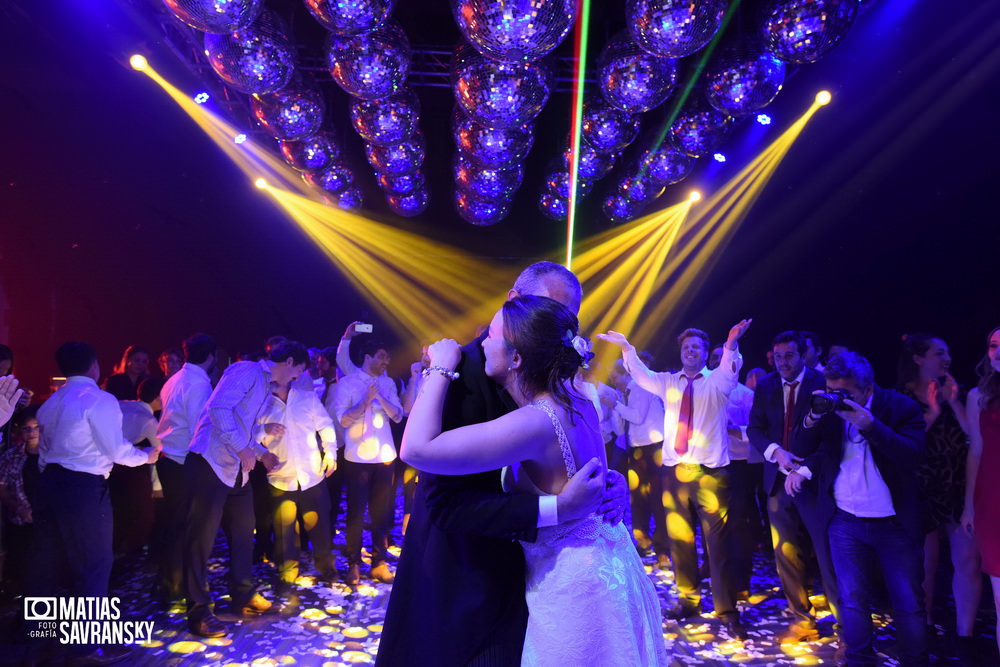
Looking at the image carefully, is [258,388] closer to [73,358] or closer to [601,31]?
[73,358]

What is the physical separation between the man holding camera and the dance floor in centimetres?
59

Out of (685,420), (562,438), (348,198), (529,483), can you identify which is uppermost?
(348,198)

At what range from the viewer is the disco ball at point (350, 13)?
129 inches

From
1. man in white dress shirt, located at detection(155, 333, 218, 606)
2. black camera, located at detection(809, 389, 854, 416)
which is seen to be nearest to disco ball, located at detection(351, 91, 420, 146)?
man in white dress shirt, located at detection(155, 333, 218, 606)

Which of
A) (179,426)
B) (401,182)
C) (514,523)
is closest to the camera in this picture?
(514,523)

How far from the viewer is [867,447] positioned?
125 inches

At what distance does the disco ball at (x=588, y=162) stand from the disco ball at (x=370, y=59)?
2120mm

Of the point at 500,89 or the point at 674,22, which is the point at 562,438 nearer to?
the point at 674,22

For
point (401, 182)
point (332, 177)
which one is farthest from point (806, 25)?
point (332, 177)

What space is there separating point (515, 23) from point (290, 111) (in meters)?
2.27

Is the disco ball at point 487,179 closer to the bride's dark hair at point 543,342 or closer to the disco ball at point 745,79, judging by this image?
the disco ball at point 745,79

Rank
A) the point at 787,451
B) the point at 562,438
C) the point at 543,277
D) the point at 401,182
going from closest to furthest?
the point at 562,438 < the point at 543,277 < the point at 787,451 < the point at 401,182

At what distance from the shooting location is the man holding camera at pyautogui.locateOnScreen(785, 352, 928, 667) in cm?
298

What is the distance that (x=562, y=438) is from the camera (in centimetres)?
159
